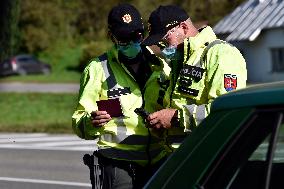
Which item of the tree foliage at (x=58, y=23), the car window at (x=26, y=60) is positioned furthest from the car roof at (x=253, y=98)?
the tree foliage at (x=58, y=23)

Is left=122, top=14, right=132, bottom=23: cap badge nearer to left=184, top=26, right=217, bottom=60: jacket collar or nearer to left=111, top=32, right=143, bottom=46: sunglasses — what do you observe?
left=111, top=32, right=143, bottom=46: sunglasses

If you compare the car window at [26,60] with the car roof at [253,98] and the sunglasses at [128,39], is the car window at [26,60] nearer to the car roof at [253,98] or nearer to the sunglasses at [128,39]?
the sunglasses at [128,39]

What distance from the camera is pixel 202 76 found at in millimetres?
4809

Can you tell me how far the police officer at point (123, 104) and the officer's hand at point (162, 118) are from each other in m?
0.20

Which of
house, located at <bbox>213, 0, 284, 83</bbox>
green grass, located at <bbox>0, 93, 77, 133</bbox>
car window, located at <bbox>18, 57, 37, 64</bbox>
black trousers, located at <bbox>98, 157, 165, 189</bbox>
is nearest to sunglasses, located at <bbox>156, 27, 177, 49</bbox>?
black trousers, located at <bbox>98, 157, 165, 189</bbox>

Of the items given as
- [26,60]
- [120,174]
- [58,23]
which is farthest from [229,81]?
[58,23]

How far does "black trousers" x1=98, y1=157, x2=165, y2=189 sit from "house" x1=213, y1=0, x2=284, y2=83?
1285 inches

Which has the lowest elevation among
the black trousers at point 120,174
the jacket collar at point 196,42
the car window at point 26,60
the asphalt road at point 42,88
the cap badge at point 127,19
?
the asphalt road at point 42,88

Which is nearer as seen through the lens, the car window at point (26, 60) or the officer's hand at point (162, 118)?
the officer's hand at point (162, 118)

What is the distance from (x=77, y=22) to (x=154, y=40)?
59.1 m

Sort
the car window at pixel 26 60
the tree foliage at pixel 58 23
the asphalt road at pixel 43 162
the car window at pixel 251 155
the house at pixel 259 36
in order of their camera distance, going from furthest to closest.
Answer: the tree foliage at pixel 58 23 < the car window at pixel 26 60 < the house at pixel 259 36 < the asphalt road at pixel 43 162 < the car window at pixel 251 155

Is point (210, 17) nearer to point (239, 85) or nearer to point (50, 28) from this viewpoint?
point (50, 28)

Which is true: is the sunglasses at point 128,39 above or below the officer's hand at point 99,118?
above

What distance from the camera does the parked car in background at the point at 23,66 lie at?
57094mm
